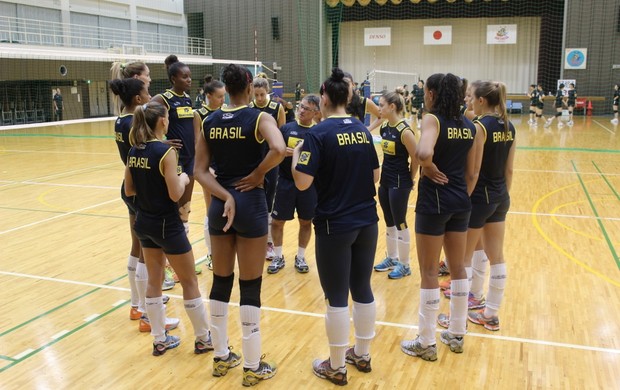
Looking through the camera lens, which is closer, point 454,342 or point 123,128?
point 454,342

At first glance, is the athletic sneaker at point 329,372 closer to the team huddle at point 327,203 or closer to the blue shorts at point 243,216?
the team huddle at point 327,203

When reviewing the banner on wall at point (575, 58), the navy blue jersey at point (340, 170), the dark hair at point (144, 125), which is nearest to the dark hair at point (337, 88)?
the navy blue jersey at point (340, 170)

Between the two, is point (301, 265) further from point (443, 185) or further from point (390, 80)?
point (390, 80)

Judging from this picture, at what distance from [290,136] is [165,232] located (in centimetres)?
212

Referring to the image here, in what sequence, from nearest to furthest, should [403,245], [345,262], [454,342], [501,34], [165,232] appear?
1. [345,262]
2. [165,232]
3. [454,342]
4. [403,245]
5. [501,34]

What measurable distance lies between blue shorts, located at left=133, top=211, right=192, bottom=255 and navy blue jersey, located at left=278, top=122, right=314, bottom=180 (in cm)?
189

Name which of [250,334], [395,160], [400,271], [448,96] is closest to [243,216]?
[250,334]

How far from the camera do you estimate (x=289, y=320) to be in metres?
4.76

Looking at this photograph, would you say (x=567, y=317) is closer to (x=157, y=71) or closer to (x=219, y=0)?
(x=157, y=71)

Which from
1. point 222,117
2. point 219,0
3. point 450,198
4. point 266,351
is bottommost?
point 266,351

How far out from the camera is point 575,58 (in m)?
27.6

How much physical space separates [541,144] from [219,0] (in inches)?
896

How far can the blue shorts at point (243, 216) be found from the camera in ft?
11.3

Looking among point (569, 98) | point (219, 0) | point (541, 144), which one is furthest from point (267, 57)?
point (541, 144)
